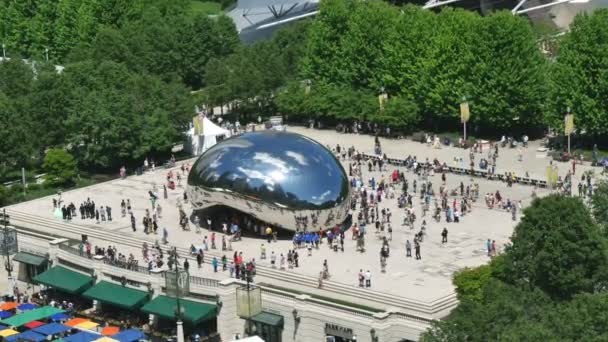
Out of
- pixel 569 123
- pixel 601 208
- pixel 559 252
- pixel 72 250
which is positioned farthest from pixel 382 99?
pixel 559 252

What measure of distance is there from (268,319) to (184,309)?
4135 mm

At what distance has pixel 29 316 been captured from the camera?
67.9m

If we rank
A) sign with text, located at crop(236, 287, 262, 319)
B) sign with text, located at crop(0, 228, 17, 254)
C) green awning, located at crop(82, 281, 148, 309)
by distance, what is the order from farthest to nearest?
sign with text, located at crop(0, 228, 17, 254), green awning, located at crop(82, 281, 148, 309), sign with text, located at crop(236, 287, 262, 319)

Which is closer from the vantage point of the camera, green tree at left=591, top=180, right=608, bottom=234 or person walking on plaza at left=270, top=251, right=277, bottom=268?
green tree at left=591, top=180, right=608, bottom=234

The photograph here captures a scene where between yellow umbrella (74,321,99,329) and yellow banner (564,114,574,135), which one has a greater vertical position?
yellow banner (564,114,574,135)

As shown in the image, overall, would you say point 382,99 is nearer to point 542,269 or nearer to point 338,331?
point 338,331

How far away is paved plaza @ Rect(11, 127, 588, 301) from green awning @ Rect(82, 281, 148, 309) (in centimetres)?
276

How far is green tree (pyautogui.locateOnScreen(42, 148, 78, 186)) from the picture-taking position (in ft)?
295

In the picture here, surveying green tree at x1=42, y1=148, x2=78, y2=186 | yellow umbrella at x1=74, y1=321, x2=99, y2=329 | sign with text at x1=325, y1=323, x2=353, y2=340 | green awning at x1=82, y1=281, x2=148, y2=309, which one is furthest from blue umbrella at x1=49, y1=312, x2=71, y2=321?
green tree at x1=42, y1=148, x2=78, y2=186

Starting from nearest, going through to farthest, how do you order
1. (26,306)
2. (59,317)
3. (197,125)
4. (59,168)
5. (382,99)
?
(59,317), (26,306), (59,168), (197,125), (382,99)

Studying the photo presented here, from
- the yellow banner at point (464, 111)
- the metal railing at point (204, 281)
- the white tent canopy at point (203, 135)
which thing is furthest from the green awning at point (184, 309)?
the yellow banner at point (464, 111)

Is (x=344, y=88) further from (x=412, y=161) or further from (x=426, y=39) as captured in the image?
(x=412, y=161)

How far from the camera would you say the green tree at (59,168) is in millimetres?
89812

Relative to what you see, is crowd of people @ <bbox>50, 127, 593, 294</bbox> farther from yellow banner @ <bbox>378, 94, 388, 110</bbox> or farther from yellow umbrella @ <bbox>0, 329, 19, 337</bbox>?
yellow banner @ <bbox>378, 94, 388, 110</bbox>
